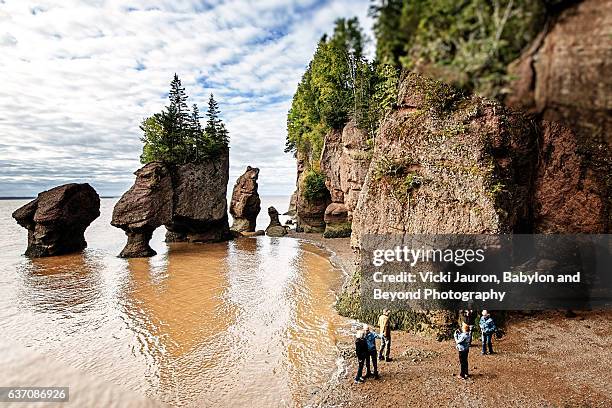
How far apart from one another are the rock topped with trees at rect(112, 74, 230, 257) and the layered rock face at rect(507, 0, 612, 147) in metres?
28.2

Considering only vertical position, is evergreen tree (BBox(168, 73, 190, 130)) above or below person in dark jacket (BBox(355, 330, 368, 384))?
above

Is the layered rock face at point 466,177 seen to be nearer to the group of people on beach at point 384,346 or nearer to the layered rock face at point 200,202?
the group of people on beach at point 384,346

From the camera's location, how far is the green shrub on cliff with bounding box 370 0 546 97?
10.6 ft

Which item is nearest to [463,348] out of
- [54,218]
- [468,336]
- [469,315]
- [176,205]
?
[468,336]

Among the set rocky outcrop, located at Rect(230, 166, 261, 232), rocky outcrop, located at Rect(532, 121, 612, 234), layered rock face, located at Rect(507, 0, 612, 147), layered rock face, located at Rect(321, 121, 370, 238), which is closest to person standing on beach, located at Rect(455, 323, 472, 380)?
rocky outcrop, located at Rect(532, 121, 612, 234)

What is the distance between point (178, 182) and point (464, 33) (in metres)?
31.4

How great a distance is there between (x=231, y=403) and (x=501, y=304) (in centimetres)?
954

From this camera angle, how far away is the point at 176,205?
31.2 metres

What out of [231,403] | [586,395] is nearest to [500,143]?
[586,395]

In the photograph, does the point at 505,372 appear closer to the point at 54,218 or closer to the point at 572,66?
the point at 572,66

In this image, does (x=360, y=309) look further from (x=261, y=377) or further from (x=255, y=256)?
(x=255, y=256)

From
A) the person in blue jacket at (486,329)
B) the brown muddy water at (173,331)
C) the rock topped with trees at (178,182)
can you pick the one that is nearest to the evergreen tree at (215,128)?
the rock topped with trees at (178,182)

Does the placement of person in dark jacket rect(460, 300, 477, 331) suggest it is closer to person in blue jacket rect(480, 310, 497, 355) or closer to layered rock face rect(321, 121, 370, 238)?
person in blue jacket rect(480, 310, 497, 355)

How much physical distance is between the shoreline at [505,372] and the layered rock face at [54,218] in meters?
26.6
